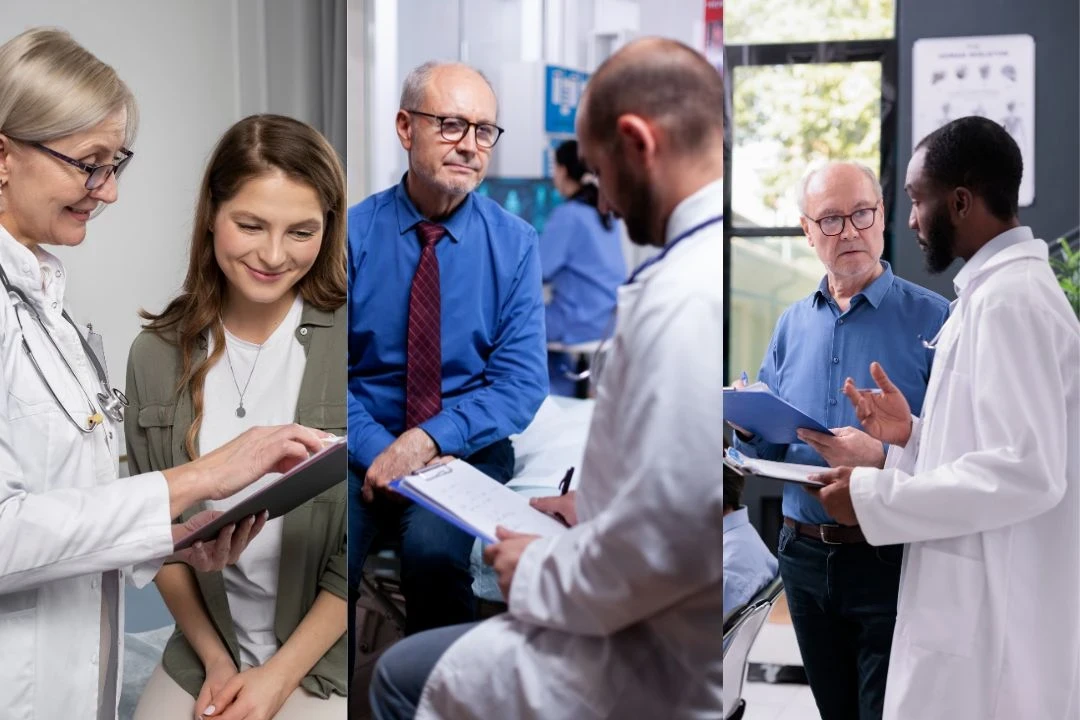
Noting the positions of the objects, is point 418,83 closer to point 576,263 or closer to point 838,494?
point 576,263

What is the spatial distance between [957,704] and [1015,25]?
1.25m

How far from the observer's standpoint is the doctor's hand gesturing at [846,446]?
6.52ft

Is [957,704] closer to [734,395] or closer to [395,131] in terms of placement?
[734,395]

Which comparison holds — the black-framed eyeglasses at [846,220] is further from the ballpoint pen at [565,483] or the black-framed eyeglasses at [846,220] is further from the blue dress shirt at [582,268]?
the ballpoint pen at [565,483]

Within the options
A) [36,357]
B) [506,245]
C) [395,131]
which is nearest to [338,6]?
[395,131]

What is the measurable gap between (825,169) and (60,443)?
1.51m

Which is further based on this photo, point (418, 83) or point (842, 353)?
point (842, 353)

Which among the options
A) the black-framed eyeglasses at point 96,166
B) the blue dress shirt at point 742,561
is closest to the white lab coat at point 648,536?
the blue dress shirt at point 742,561

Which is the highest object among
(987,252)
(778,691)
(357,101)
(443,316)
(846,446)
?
(357,101)

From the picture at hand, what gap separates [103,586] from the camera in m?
1.97

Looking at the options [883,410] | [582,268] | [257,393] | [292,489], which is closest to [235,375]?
[257,393]

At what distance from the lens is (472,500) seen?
1899 millimetres

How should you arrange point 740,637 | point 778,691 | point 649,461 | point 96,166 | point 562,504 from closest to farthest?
point 649,461, point 562,504, point 96,166, point 740,637, point 778,691

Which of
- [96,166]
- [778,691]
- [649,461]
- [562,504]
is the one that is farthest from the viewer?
[778,691]
